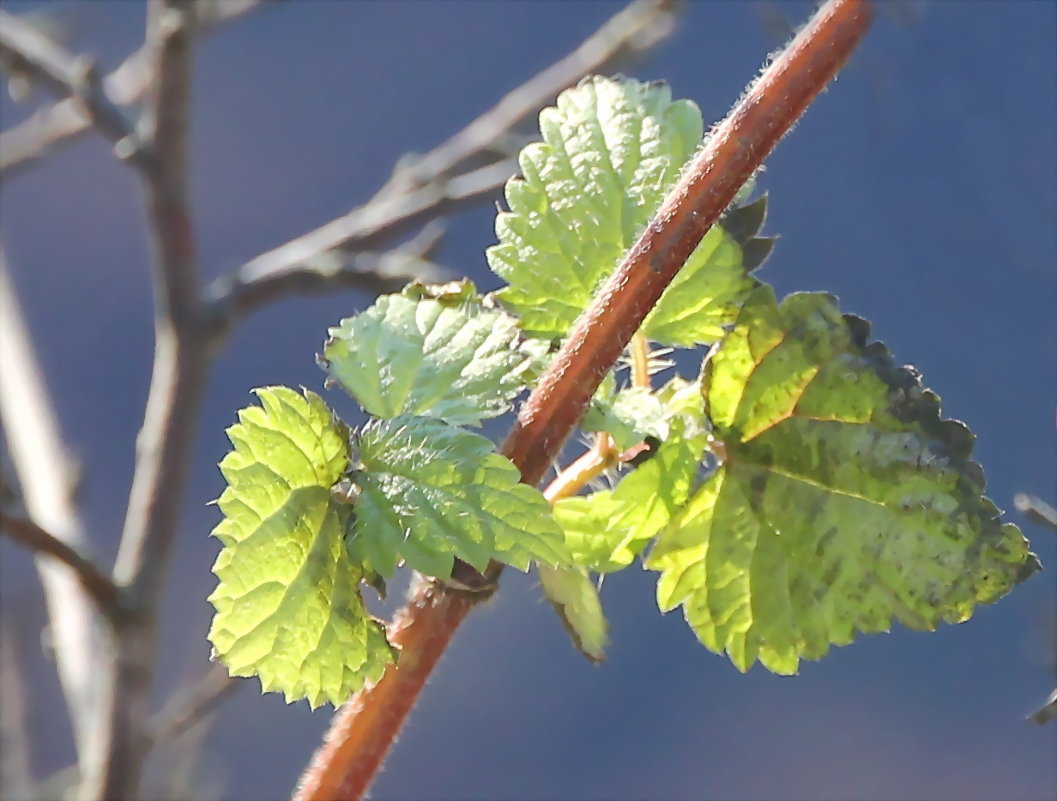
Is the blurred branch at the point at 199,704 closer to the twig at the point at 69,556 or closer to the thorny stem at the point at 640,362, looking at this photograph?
the twig at the point at 69,556

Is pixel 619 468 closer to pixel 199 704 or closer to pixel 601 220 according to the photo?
pixel 601 220

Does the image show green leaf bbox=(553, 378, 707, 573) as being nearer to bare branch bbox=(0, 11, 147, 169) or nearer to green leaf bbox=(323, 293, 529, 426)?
green leaf bbox=(323, 293, 529, 426)

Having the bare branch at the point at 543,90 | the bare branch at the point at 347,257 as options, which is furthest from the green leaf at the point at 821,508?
the bare branch at the point at 543,90

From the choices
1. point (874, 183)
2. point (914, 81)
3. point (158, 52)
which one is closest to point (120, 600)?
point (158, 52)

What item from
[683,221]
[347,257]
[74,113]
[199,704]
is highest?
[74,113]

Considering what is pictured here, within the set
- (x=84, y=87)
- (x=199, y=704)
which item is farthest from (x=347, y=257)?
(x=199, y=704)

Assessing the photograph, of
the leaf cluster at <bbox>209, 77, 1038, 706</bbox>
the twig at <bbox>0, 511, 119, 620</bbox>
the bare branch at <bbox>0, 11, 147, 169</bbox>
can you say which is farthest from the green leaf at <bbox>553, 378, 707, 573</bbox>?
the bare branch at <bbox>0, 11, 147, 169</bbox>

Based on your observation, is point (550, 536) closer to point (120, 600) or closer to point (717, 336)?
point (717, 336)
